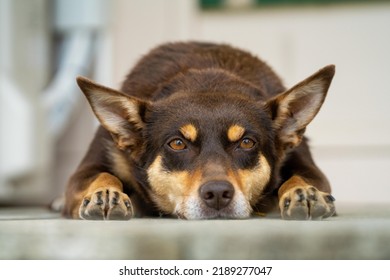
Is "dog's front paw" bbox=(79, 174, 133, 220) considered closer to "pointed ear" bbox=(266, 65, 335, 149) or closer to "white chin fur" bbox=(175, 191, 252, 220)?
"white chin fur" bbox=(175, 191, 252, 220)

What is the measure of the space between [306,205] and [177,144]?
55 cm

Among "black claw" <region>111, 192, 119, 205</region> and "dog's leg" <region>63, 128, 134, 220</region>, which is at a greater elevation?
"black claw" <region>111, 192, 119, 205</region>

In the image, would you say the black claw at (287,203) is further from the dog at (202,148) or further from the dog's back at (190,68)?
the dog's back at (190,68)

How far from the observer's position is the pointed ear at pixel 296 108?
11.1ft

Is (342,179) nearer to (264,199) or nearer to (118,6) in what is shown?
(118,6)

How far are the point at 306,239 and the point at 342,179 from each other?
16.8 ft

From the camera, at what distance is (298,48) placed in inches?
303

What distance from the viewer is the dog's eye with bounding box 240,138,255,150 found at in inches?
129

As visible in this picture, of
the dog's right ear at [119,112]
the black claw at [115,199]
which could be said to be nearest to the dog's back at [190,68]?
the dog's right ear at [119,112]

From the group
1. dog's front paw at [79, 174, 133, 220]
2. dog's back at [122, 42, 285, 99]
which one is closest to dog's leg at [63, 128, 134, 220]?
dog's front paw at [79, 174, 133, 220]

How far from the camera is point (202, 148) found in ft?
10.5

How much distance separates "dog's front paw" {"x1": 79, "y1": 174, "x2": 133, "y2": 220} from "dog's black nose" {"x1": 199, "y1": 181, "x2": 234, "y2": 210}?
289 mm

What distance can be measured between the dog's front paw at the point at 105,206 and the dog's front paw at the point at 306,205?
1.85 ft

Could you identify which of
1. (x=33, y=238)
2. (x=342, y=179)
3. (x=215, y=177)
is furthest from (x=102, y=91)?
(x=342, y=179)
